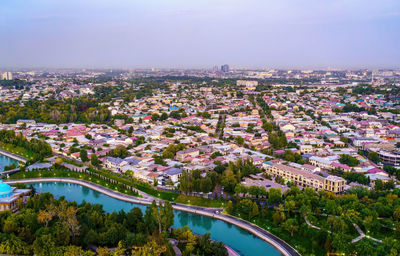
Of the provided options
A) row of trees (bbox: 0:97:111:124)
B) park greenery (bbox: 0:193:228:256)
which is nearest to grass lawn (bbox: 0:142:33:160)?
row of trees (bbox: 0:97:111:124)

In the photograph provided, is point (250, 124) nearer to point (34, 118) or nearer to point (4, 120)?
point (34, 118)

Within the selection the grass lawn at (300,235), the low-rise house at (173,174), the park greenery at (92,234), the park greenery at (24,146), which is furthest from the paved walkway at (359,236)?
the park greenery at (24,146)

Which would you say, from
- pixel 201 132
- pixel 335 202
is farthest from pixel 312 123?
pixel 335 202

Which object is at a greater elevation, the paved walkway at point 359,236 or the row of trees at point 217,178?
the row of trees at point 217,178

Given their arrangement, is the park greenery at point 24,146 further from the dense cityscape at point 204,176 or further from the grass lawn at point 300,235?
the grass lawn at point 300,235

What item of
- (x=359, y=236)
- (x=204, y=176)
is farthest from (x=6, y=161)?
(x=359, y=236)

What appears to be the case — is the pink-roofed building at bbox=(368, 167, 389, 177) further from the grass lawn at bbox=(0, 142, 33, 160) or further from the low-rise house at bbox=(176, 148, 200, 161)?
the grass lawn at bbox=(0, 142, 33, 160)
